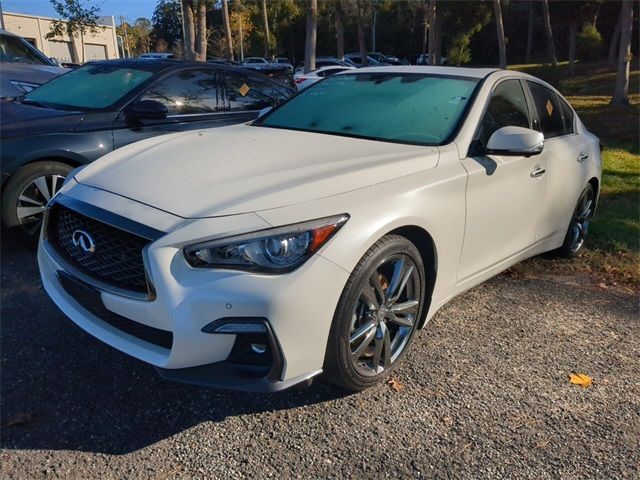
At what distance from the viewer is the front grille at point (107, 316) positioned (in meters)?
2.34

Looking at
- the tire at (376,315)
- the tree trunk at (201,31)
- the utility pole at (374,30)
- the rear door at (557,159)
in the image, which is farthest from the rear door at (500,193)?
the utility pole at (374,30)

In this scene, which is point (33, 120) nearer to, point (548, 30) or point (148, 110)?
point (148, 110)

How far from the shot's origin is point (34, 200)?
4.34m

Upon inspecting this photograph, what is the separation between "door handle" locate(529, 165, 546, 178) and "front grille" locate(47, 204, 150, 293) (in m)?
2.59

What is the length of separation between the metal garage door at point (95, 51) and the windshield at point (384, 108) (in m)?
50.6

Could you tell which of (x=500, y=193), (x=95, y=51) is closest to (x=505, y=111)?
(x=500, y=193)

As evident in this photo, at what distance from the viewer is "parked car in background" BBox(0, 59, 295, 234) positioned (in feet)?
14.0

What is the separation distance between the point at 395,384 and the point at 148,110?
3.24 metres

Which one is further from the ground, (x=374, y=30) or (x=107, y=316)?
(x=374, y=30)

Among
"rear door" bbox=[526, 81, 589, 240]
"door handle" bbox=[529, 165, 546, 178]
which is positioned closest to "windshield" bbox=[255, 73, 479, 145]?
"door handle" bbox=[529, 165, 546, 178]

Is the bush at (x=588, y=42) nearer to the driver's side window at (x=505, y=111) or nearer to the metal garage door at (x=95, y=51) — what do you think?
the driver's side window at (x=505, y=111)

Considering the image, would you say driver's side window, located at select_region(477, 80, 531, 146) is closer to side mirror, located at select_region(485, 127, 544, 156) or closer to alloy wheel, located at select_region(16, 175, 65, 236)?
side mirror, located at select_region(485, 127, 544, 156)

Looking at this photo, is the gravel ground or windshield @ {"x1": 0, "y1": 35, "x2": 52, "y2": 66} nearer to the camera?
→ the gravel ground

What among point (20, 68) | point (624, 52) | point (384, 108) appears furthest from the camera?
point (624, 52)
